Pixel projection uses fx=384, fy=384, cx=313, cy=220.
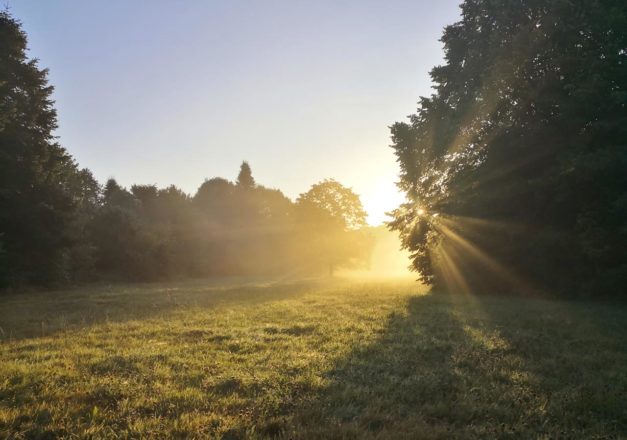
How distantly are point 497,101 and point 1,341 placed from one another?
22456mm

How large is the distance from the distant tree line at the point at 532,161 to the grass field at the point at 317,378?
5965mm

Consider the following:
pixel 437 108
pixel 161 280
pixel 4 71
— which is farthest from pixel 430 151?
pixel 161 280

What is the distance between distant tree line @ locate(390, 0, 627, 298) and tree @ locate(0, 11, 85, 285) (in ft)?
71.9

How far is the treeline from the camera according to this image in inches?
929

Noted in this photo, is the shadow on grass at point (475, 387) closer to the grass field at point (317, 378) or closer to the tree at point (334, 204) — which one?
the grass field at point (317, 378)

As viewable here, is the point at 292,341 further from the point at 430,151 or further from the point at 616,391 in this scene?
the point at 430,151

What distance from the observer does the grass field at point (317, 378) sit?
454 cm

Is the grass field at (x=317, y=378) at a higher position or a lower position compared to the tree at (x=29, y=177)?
lower

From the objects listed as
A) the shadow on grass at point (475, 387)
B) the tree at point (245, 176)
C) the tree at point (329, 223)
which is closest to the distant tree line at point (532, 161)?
the shadow on grass at point (475, 387)

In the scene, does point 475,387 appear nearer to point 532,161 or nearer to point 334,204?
point 532,161

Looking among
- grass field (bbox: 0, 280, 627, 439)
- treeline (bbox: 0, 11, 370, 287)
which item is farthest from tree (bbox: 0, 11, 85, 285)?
grass field (bbox: 0, 280, 627, 439)

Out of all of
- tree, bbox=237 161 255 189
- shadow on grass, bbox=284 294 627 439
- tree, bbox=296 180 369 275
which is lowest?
shadow on grass, bbox=284 294 627 439

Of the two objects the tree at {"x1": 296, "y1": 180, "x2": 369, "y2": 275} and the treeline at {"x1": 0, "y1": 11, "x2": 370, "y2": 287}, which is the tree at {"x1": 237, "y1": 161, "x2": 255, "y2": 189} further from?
the tree at {"x1": 296, "y1": 180, "x2": 369, "y2": 275}

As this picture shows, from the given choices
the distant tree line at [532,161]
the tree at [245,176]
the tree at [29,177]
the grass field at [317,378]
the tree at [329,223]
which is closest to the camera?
the grass field at [317,378]
